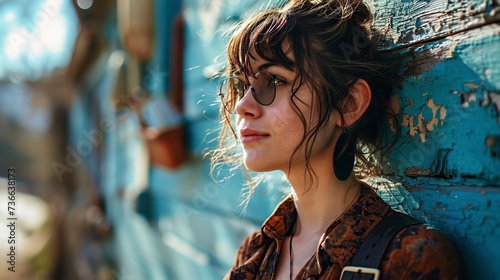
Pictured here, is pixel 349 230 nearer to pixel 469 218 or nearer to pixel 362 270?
pixel 362 270

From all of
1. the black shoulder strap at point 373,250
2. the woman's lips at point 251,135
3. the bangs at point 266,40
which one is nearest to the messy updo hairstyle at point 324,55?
the bangs at point 266,40

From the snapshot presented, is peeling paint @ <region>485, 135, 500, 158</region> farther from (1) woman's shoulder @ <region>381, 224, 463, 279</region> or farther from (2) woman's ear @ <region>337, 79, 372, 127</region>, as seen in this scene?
(2) woman's ear @ <region>337, 79, 372, 127</region>

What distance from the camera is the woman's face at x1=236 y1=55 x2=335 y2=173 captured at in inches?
58.2

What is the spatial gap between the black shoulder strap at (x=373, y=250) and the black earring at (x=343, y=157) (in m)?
0.23

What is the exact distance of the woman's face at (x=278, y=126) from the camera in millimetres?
1479

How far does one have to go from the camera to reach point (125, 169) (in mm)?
5746

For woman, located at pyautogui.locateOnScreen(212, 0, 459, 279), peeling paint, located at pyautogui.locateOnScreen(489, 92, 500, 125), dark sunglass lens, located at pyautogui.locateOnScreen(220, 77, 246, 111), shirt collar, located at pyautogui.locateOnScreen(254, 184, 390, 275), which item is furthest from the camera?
dark sunglass lens, located at pyautogui.locateOnScreen(220, 77, 246, 111)

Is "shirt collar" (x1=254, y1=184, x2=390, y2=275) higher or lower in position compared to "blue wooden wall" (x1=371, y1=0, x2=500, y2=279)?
lower

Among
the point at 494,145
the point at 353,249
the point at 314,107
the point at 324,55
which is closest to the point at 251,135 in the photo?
the point at 314,107

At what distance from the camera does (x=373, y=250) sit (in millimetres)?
1252

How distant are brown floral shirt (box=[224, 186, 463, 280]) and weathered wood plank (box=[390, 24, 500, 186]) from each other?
16cm

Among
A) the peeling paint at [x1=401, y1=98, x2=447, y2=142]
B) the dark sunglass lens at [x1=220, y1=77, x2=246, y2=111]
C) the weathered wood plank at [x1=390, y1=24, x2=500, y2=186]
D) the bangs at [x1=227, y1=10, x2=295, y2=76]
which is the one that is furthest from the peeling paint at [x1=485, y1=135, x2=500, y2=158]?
the dark sunglass lens at [x1=220, y1=77, x2=246, y2=111]

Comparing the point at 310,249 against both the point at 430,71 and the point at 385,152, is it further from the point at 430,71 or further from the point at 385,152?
the point at 430,71

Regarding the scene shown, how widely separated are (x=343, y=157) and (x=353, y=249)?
0.31 m
